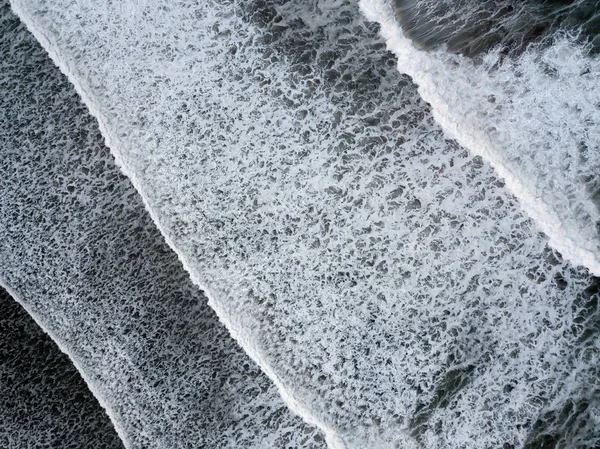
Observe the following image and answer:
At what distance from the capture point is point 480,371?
2.55ft

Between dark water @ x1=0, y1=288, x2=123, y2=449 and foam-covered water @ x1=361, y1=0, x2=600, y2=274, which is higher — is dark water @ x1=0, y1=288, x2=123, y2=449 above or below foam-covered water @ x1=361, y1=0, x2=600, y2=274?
below

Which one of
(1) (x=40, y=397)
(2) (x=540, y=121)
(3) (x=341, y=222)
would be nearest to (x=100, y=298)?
(1) (x=40, y=397)

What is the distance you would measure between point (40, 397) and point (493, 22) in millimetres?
962

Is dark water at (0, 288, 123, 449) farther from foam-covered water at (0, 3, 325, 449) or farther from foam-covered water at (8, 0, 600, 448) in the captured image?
foam-covered water at (8, 0, 600, 448)

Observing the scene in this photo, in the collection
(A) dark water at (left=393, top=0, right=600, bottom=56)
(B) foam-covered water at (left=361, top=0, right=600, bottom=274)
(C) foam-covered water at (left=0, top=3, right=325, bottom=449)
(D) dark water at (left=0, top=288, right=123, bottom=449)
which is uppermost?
(A) dark water at (left=393, top=0, right=600, bottom=56)

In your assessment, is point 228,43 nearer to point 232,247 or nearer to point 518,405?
point 232,247

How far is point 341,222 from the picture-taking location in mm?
822

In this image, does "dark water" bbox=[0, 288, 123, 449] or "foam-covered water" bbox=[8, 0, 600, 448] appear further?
Answer: "dark water" bbox=[0, 288, 123, 449]

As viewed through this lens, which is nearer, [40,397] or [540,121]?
[540,121]

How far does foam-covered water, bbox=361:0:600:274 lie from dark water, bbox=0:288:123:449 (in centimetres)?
77

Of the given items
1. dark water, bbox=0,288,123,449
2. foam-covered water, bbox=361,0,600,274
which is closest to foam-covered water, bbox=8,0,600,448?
foam-covered water, bbox=361,0,600,274

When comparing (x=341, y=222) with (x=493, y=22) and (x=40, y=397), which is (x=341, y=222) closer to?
(x=493, y=22)

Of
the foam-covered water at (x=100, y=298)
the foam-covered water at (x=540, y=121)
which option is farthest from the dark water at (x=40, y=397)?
the foam-covered water at (x=540, y=121)

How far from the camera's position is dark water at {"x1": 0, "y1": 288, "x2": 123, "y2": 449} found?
895mm
